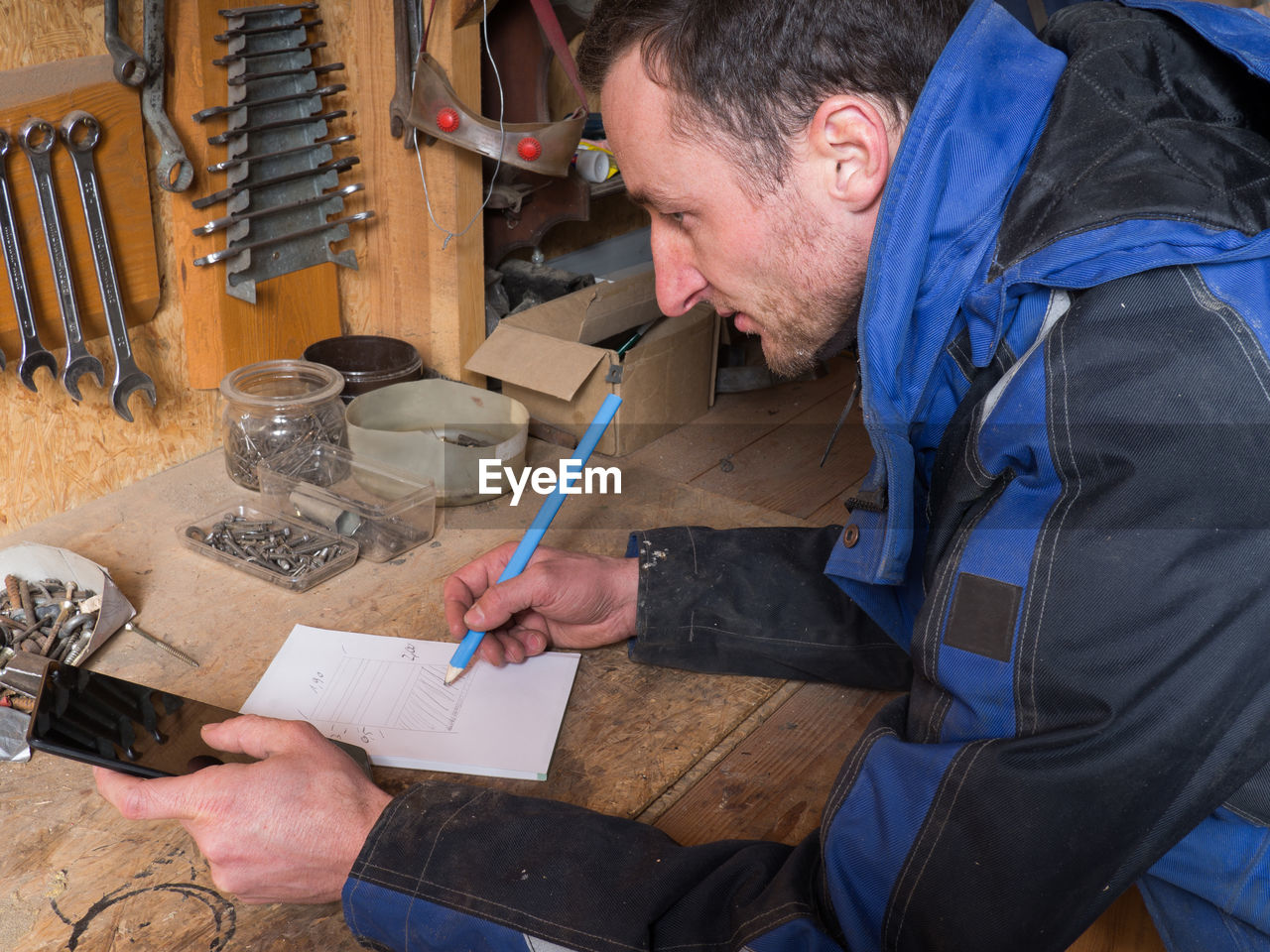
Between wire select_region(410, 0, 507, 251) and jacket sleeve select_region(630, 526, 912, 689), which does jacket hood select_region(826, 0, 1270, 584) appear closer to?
jacket sleeve select_region(630, 526, 912, 689)

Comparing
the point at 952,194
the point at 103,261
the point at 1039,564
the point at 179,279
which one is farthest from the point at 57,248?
the point at 1039,564

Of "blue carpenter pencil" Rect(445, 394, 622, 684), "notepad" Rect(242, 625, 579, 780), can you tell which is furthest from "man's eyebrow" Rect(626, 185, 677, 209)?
"notepad" Rect(242, 625, 579, 780)

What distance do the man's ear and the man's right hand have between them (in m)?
0.44

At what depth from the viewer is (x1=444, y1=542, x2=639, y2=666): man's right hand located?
100 centimetres

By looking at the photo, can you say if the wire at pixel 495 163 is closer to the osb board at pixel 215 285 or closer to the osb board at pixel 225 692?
the osb board at pixel 215 285

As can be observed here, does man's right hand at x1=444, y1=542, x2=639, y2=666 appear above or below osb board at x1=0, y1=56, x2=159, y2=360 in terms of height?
below

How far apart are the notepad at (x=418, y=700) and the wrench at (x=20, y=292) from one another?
16.9 inches

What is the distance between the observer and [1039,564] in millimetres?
604

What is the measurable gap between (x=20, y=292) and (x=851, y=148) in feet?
2.82

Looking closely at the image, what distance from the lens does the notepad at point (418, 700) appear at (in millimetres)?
877

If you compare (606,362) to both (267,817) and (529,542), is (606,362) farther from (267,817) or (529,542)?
(267,817)

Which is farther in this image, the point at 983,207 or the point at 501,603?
the point at 501,603

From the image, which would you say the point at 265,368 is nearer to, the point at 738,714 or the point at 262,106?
the point at 262,106

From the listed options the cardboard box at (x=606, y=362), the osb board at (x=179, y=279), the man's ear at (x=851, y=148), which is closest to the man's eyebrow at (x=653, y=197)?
the man's ear at (x=851, y=148)
